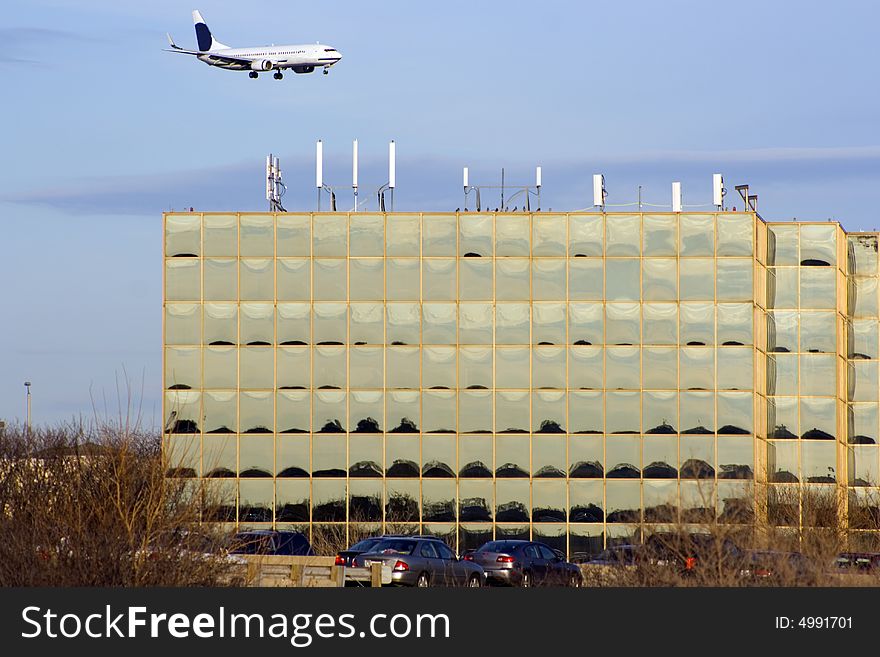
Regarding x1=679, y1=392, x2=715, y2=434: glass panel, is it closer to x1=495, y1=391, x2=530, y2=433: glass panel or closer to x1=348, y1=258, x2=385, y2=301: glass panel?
x1=495, y1=391, x2=530, y2=433: glass panel

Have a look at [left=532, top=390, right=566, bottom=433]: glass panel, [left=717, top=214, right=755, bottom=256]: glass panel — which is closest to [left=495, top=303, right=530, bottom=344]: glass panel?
[left=532, top=390, right=566, bottom=433]: glass panel

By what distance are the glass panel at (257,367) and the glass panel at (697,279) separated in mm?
18263

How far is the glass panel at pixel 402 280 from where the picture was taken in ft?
220

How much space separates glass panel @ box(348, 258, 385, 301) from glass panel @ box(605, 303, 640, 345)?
994 cm

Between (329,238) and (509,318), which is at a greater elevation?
(329,238)

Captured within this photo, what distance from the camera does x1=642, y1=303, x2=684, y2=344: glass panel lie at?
2633 inches

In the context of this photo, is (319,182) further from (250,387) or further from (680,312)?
(680,312)

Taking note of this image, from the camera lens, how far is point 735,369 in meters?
66.7

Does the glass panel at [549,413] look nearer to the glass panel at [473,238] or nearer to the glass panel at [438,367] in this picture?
the glass panel at [438,367]

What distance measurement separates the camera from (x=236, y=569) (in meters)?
29.0

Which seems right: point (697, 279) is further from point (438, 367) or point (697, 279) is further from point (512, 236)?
point (438, 367)

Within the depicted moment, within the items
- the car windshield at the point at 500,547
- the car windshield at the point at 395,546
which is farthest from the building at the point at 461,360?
the car windshield at the point at 395,546

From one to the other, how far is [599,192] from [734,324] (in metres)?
8.55

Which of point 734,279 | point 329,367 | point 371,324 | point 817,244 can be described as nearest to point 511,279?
point 371,324
